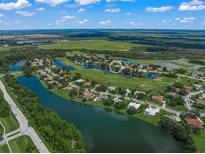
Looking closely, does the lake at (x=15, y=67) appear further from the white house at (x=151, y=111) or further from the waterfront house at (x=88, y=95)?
the white house at (x=151, y=111)

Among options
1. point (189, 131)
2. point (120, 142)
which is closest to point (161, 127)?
point (189, 131)

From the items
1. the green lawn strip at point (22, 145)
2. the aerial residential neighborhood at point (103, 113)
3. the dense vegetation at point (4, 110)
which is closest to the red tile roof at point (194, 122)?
the aerial residential neighborhood at point (103, 113)

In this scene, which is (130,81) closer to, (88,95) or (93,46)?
(88,95)

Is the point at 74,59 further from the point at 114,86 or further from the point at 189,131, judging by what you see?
the point at 189,131

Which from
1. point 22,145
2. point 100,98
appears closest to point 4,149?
point 22,145

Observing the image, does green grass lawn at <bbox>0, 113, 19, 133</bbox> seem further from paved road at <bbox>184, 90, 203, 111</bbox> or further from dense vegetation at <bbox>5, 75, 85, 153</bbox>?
paved road at <bbox>184, 90, 203, 111</bbox>
